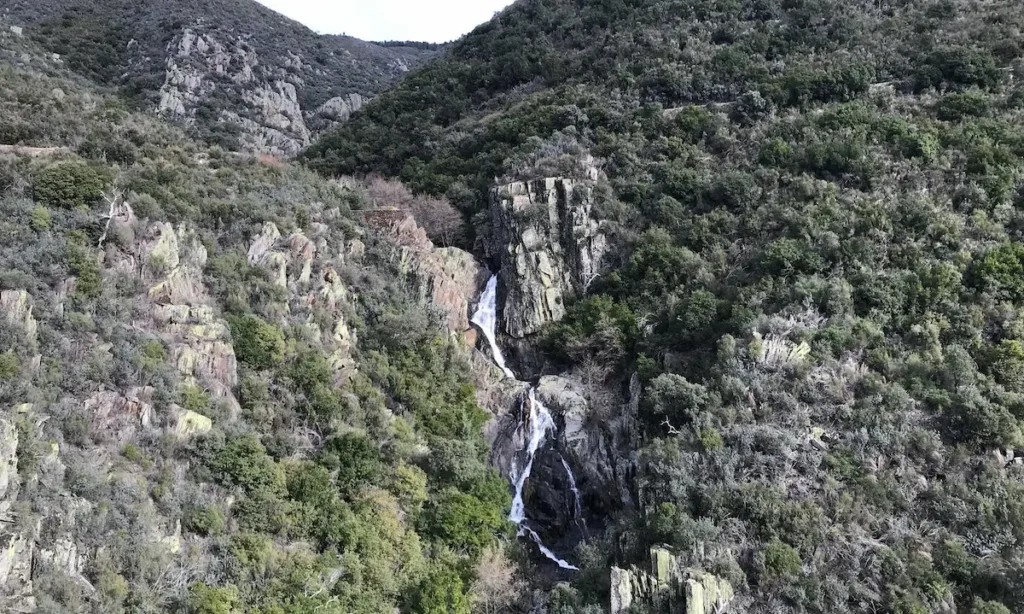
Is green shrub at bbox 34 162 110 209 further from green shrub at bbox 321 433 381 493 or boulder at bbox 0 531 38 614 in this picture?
boulder at bbox 0 531 38 614

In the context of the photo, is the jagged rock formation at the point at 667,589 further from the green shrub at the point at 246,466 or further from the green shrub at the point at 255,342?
the green shrub at the point at 255,342

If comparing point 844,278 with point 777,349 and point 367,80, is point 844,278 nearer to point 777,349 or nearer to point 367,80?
point 777,349

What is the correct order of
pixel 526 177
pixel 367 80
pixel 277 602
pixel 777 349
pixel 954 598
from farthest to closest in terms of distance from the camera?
1. pixel 367 80
2. pixel 526 177
3. pixel 777 349
4. pixel 277 602
5. pixel 954 598

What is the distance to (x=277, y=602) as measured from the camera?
19453mm

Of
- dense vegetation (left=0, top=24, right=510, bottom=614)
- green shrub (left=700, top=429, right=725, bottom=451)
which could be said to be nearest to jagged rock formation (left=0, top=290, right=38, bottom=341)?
dense vegetation (left=0, top=24, right=510, bottom=614)

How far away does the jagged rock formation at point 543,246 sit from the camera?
35688 millimetres

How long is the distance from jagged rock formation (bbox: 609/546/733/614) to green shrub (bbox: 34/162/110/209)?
24.7m

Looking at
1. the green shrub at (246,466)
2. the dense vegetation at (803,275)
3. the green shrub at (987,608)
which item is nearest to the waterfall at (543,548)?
the dense vegetation at (803,275)

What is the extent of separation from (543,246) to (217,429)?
2035 centimetres

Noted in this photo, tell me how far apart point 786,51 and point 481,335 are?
3073cm

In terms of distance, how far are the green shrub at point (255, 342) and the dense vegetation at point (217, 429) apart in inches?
3.3

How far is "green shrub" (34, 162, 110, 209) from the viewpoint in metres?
25.4

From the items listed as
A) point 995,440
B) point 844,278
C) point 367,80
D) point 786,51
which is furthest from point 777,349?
point 367,80

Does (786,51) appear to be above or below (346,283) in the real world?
above
